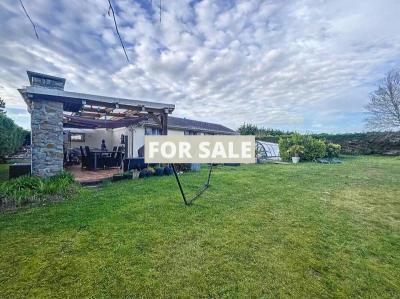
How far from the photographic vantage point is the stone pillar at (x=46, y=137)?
20.1ft

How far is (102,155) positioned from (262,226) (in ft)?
28.9

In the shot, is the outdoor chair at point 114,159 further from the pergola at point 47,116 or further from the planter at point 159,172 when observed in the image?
the pergola at point 47,116

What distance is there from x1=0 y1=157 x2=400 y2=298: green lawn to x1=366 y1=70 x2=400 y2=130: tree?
21.6 metres

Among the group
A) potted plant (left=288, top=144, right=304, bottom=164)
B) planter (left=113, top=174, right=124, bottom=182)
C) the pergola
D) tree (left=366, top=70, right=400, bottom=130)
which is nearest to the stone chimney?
the pergola

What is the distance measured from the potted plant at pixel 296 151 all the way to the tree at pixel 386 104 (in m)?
12.2

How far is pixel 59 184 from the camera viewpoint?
221 inches

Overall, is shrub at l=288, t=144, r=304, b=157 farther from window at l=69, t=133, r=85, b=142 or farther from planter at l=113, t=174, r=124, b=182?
window at l=69, t=133, r=85, b=142

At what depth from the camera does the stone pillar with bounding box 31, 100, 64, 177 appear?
20.1 feet

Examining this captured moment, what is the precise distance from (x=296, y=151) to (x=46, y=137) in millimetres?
15852

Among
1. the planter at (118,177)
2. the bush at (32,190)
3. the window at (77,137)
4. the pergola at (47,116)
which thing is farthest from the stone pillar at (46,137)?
the window at (77,137)

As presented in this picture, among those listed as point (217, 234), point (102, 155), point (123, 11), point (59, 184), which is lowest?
point (217, 234)

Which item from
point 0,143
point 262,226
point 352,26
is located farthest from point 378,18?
point 0,143

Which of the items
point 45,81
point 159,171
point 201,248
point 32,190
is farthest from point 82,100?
point 201,248

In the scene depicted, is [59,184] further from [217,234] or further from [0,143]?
[0,143]
